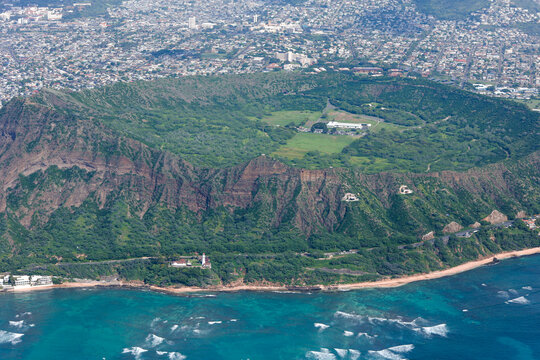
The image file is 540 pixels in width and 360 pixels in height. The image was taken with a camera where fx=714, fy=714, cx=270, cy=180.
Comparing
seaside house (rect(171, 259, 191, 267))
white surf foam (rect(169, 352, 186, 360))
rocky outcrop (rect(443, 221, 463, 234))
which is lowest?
white surf foam (rect(169, 352, 186, 360))

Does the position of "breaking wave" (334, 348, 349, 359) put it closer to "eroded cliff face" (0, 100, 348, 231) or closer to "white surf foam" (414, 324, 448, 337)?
"white surf foam" (414, 324, 448, 337)

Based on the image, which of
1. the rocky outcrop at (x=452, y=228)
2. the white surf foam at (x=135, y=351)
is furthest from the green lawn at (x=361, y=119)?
the white surf foam at (x=135, y=351)

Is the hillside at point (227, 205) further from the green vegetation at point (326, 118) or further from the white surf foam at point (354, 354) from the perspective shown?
the white surf foam at point (354, 354)

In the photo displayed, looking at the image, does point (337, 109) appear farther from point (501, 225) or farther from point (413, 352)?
point (413, 352)

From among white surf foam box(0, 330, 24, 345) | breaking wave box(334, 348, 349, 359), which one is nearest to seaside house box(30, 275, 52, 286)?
white surf foam box(0, 330, 24, 345)

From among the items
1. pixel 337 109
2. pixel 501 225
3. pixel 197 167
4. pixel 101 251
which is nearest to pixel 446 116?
pixel 337 109

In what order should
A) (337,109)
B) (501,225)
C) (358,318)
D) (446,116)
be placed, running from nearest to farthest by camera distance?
1. (358,318)
2. (501,225)
3. (446,116)
4. (337,109)

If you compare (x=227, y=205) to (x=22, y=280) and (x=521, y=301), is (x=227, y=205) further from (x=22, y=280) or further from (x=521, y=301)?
(x=521, y=301)

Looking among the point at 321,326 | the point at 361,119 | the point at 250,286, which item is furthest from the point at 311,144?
the point at 321,326
